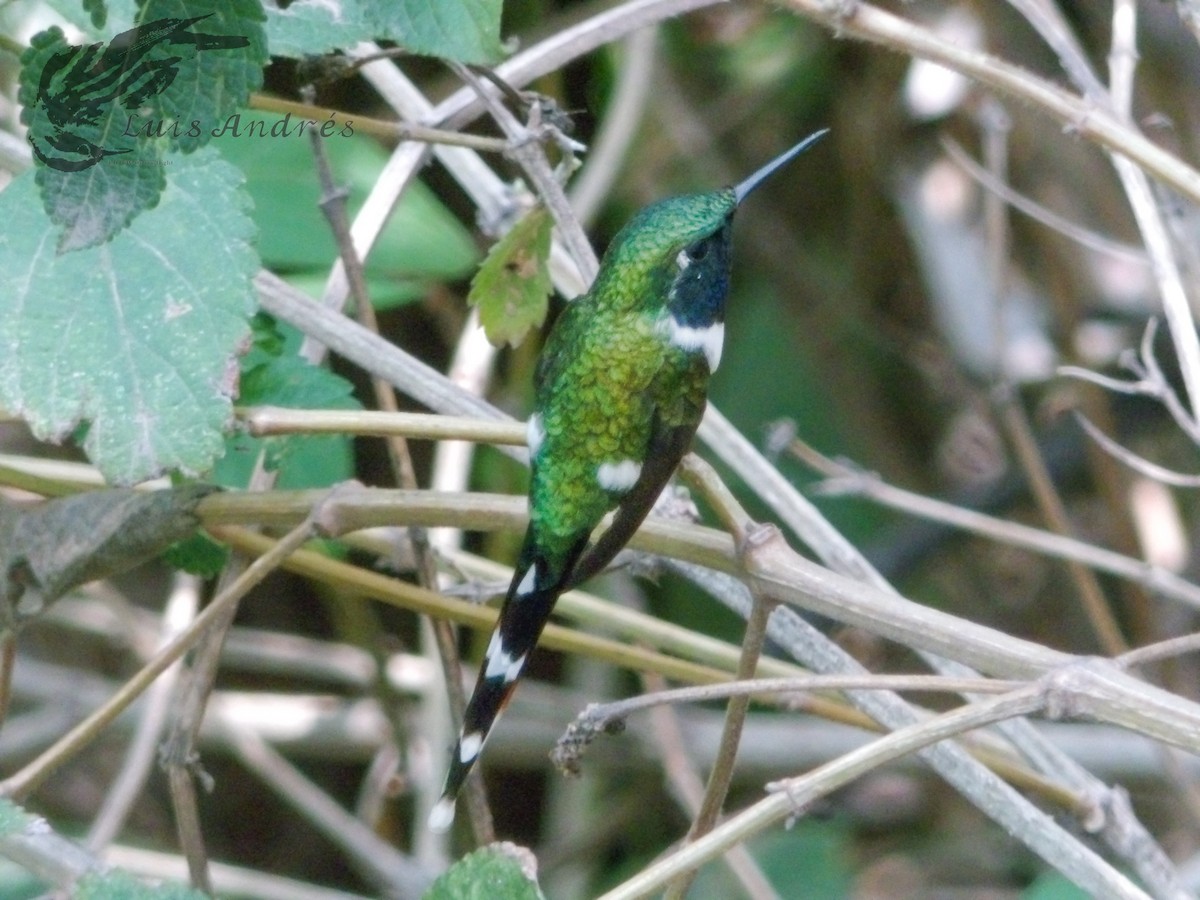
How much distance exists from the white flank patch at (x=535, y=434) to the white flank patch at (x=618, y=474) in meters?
0.06

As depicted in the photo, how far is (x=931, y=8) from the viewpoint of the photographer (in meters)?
3.14

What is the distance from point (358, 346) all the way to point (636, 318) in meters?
0.24

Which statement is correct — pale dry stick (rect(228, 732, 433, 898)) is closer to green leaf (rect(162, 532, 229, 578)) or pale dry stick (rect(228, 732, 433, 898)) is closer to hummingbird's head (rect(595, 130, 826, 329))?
green leaf (rect(162, 532, 229, 578))

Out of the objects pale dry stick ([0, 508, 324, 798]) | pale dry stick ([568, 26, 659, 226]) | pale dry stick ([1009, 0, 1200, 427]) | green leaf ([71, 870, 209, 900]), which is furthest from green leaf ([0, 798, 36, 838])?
pale dry stick ([568, 26, 659, 226])

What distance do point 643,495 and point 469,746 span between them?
10.2 inches

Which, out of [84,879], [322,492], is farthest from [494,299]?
[84,879]

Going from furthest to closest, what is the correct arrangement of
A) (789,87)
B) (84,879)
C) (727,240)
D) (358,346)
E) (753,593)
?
1. (789,87)
2. (727,240)
3. (358,346)
4. (753,593)
5. (84,879)

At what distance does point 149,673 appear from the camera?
1157 millimetres

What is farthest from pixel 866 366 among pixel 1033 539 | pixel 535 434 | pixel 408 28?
pixel 408 28

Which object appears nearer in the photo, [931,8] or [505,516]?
[505,516]

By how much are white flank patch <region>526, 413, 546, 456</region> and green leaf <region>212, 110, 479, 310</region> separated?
631mm

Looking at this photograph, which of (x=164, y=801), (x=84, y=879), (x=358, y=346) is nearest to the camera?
(x=84, y=879)

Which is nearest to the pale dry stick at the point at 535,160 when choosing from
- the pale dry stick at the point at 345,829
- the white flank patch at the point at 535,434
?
the white flank patch at the point at 535,434

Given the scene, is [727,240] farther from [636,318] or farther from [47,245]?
[47,245]
